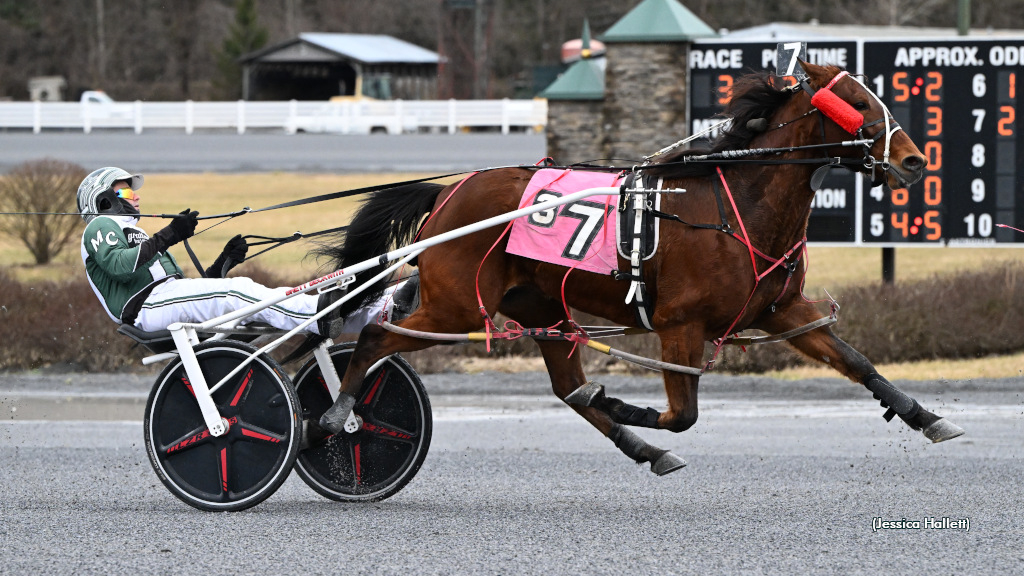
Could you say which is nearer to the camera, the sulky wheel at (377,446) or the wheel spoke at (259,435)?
the wheel spoke at (259,435)

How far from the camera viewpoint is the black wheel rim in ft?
18.6

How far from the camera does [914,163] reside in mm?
5258

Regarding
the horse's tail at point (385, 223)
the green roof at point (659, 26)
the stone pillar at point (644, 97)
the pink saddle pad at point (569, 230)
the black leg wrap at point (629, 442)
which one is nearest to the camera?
the pink saddle pad at point (569, 230)

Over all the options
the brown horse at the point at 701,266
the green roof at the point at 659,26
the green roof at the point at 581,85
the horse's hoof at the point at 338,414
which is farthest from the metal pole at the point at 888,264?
the horse's hoof at the point at 338,414

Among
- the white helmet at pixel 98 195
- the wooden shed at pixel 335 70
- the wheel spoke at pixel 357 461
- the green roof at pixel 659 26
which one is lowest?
the wheel spoke at pixel 357 461

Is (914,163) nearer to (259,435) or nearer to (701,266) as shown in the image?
(701,266)

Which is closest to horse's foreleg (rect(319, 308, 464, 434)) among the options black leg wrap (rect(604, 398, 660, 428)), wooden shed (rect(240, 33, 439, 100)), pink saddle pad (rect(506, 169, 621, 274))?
pink saddle pad (rect(506, 169, 621, 274))

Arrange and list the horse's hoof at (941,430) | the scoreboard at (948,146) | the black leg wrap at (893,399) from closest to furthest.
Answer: the horse's hoof at (941,430), the black leg wrap at (893,399), the scoreboard at (948,146)

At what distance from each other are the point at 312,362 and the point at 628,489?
5.62 feet

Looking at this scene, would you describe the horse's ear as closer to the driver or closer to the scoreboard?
the driver

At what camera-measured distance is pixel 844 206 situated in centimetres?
1185

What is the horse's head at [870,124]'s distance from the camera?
5277 millimetres

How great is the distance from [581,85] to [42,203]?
654 cm

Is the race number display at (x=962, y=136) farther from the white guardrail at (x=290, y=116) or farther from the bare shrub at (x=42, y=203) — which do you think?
the white guardrail at (x=290, y=116)
